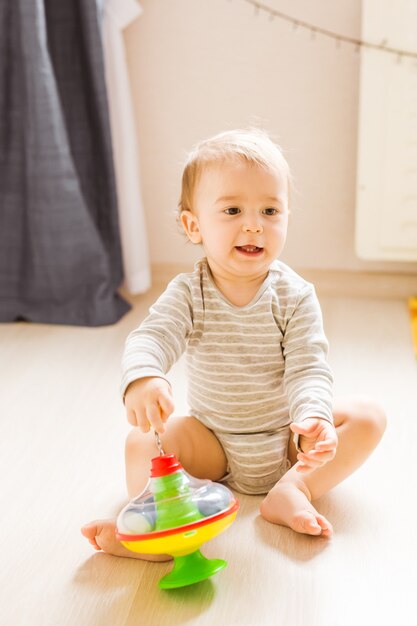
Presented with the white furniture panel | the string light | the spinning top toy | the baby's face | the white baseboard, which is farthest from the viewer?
the white baseboard

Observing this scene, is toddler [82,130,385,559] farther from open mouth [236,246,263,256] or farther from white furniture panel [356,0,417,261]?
white furniture panel [356,0,417,261]

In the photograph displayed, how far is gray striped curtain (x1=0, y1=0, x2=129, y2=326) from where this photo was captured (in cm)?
157

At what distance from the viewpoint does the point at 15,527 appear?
105 centimetres

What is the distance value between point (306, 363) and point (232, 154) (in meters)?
0.28

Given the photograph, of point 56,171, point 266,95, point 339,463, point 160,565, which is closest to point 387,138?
point 266,95

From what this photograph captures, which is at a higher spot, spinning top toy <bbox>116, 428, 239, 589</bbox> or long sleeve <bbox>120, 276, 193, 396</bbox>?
long sleeve <bbox>120, 276, 193, 396</bbox>

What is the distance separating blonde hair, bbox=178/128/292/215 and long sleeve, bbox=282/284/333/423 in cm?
17

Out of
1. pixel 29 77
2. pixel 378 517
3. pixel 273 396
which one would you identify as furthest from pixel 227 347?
pixel 29 77

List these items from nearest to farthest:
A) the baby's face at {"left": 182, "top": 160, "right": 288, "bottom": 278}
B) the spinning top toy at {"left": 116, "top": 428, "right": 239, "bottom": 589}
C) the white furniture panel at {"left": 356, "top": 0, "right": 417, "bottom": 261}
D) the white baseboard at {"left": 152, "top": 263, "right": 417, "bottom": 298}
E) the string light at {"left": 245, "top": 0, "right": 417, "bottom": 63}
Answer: the spinning top toy at {"left": 116, "top": 428, "right": 239, "bottom": 589} → the baby's face at {"left": 182, "top": 160, "right": 288, "bottom": 278} → the white furniture panel at {"left": 356, "top": 0, "right": 417, "bottom": 261} → the string light at {"left": 245, "top": 0, "right": 417, "bottom": 63} → the white baseboard at {"left": 152, "top": 263, "right": 417, "bottom": 298}

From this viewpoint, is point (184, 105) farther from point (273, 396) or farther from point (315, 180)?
point (273, 396)

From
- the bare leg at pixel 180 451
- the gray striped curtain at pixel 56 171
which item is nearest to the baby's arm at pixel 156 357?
the bare leg at pixel 180 451

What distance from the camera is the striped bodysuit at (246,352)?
0.98 metres

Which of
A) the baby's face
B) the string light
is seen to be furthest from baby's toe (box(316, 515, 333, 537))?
the string light

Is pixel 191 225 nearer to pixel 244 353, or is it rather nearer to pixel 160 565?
pixel 244 353
